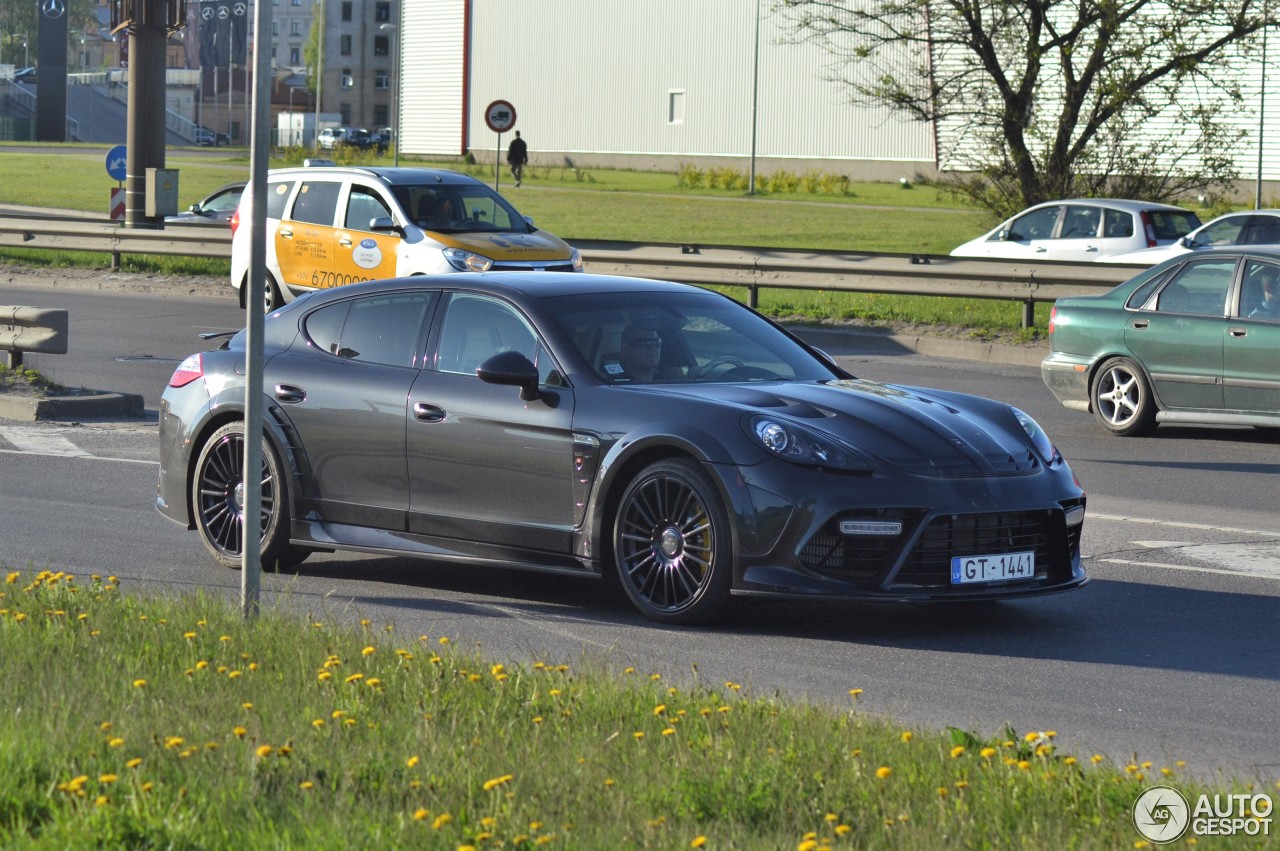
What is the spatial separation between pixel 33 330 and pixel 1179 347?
351 inches

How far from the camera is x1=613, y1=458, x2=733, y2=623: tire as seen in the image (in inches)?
280

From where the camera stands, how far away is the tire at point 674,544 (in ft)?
23.3

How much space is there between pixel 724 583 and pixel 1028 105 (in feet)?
82.8

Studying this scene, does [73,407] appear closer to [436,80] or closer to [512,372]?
[512,372]

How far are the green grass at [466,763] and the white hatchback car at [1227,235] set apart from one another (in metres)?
17.7

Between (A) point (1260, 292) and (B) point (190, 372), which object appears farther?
(A) point (1260, 292)

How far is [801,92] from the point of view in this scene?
73.2 meters

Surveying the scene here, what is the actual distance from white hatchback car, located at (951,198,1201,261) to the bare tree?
14.6 feet

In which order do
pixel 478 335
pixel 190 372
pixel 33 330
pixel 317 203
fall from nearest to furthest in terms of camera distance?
pixel 478 335, pixel 190 372, pixel 33 330, pixel 317 203

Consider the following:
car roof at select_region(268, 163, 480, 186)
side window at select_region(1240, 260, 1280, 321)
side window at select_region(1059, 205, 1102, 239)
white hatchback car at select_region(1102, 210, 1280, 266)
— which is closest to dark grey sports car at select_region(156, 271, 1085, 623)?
side window at select_region(1240, 260, 1280, 321)

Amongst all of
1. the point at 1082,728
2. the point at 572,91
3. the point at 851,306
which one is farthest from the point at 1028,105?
the point at 572,91

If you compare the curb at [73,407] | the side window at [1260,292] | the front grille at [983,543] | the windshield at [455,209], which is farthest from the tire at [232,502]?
the windshield at [455,209]

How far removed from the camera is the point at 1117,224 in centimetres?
2539

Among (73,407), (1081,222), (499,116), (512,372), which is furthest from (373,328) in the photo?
(499,116)
